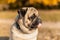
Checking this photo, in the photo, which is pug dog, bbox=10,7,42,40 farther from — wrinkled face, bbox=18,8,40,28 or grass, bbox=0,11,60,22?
grass, bbox=0,11,60,22

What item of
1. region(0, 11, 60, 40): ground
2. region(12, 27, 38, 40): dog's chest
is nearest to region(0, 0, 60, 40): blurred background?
region(0, 11, 60, 40): ground

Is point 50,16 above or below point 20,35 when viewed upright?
below

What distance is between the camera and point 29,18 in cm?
142

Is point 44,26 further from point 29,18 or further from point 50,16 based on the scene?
point 29,18

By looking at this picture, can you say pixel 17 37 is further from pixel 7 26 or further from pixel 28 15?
pixel 7 26

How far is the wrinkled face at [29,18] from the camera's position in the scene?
1408 millimetres

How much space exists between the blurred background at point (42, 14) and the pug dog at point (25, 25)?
0.64 meters

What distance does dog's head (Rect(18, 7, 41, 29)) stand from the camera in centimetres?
141

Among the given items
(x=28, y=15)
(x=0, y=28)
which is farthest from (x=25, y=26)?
(x=0, y=28)

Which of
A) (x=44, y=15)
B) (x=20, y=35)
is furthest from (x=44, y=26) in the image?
(x=20, y=35)

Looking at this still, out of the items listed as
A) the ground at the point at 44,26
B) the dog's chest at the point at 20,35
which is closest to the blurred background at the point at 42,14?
the ground at the point at 44,26

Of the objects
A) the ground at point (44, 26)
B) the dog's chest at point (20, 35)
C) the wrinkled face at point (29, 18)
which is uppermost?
the wrinkled face at point (29, 18)

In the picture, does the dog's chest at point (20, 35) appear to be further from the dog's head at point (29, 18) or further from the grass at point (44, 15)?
the grass at point (44, 15)

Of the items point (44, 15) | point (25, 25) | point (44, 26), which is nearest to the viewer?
point (25, 25)
